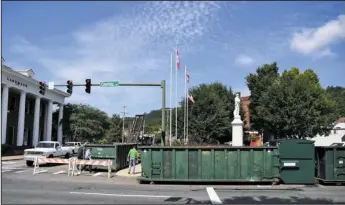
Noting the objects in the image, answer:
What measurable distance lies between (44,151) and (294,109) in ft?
111

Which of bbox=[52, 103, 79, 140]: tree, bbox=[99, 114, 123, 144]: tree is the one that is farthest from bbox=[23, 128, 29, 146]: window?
bbox=[99, 114, 123, 144]: tree

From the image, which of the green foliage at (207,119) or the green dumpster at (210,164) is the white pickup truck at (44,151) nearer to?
the green dumpster at (210,164)

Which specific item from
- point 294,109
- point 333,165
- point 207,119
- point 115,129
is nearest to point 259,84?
point 294,109

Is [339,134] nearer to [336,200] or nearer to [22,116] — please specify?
[22,116]

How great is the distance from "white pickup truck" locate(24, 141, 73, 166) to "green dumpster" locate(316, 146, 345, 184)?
58.3 ft

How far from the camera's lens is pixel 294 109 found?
175ft

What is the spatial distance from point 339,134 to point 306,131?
27.0 metres

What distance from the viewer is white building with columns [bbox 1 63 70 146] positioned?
4328cm

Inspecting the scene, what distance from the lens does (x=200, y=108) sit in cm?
5594

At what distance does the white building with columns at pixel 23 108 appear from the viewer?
142 feet

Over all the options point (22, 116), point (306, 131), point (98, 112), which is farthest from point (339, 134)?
point (22, 116)

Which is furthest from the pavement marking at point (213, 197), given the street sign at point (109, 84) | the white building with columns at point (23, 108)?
the white building with columns at point (23, 108)

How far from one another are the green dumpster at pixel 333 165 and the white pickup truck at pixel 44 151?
17758mm

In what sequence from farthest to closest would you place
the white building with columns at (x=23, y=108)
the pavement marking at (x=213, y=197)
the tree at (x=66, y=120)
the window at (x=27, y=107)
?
1. the tree at (x=66, y=120)
2. the window at (x=27, y=107)
3. the white building with columns at (x=23, y=108)
4. the pavement marking at (x=213, y=197)
